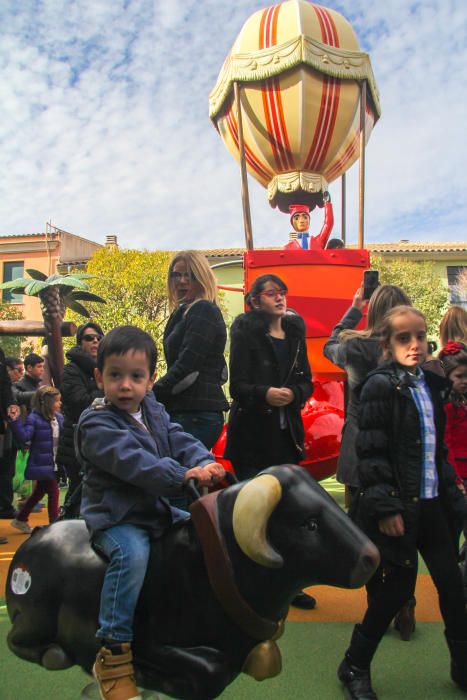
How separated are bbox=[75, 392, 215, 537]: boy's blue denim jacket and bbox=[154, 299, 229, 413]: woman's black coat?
39.9 inches

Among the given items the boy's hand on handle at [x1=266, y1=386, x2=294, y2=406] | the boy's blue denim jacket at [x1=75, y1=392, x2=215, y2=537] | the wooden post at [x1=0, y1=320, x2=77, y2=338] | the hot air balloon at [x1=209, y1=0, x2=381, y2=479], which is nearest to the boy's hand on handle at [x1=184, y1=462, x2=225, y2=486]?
the boy's blue denim jacket at [x1=75, y1=392, x2=215, y2=537]

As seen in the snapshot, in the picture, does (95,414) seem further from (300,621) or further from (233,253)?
(233,253)

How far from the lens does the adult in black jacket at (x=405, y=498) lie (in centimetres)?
229

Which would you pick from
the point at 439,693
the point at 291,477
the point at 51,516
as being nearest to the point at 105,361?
the point at 291,477

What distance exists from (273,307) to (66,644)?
1.92 m

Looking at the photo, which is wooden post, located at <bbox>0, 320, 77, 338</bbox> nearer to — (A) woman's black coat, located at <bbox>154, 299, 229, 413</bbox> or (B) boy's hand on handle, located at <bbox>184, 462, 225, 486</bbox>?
(A) woman's black coat, located at <bbox>154, 299, 229, 413</bbox>

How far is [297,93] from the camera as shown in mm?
7102

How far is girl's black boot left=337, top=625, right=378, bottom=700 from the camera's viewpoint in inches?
88.0

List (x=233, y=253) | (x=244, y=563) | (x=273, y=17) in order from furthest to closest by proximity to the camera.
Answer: (x=233, y=253) < (x=273, y=17) < (x=244, y=563)

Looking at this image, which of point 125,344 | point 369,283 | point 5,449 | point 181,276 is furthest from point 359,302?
point 5,449

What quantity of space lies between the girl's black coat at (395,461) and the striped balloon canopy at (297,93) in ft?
18.3

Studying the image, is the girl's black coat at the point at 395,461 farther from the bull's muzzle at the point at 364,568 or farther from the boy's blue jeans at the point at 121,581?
the boy's blue jeans at the point at 121,581

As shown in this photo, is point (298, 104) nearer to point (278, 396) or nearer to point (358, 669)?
point (278, 396)

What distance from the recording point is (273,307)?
3148mm
